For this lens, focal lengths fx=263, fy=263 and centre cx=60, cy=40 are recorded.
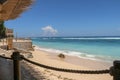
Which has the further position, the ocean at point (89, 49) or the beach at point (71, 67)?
the ocean at point (89, 49)

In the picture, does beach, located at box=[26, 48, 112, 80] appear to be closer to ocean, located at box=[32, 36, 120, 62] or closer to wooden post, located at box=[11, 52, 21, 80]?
wooden post, located at box=[11, 52, 21, 80]

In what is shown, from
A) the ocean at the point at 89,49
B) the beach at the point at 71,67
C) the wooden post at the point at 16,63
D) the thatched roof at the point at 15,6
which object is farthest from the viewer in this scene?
the ocean at the point at 89,49

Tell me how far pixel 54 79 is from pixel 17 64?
4173mm

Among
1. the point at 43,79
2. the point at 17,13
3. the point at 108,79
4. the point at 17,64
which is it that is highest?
the point at 17,13

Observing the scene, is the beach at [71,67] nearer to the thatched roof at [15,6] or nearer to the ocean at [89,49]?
the thatched roof at [15,6]

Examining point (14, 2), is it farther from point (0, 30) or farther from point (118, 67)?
point (0, 30)

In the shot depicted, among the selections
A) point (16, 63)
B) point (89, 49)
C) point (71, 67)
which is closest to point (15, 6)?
point (16, 63)

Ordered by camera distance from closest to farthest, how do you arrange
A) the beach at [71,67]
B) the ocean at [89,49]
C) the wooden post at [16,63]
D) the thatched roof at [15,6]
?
the wooden post at [16,63] → the thatched roof at [15,6] → the beach at [71,67] → the ocean at [89,49]

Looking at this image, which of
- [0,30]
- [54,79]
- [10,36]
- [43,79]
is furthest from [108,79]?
[0,30]

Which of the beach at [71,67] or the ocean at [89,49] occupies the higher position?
→ the beach at [71,67]

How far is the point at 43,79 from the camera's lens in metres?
7.00

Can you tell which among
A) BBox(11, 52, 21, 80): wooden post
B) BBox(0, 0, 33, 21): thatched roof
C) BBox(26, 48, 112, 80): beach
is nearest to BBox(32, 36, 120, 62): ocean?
BBox(26, 48, 112, 80): beach

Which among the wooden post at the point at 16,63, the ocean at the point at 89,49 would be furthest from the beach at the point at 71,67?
the ocean at the point at 89,49

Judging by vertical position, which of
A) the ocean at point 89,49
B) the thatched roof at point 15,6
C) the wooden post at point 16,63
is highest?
the thatched roof at point 15,6
